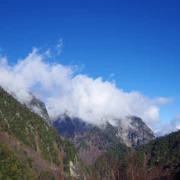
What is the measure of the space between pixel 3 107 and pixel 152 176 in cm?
15518

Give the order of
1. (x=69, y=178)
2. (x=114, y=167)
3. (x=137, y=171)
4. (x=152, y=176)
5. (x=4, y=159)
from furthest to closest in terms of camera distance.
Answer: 1. (x=69, y=178)
2. (x=4, y=159)
3. (x=152, y=176)
4. (x=114, y=167)
5. (x=137, y=171)

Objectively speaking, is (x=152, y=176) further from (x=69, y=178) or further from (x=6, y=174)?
(x=69, y=178)

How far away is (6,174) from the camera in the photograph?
109562 mm

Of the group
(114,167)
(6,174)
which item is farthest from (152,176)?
(6,174)

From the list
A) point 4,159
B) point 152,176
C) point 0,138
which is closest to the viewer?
point 152,176

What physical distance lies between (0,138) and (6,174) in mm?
50122

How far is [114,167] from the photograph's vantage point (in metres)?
55.0

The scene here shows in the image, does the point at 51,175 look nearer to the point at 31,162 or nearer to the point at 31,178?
the point at 31,162

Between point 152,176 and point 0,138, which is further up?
point 0,138

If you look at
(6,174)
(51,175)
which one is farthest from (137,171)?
(51,175)

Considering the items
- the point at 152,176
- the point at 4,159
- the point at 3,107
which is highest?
the point at 3,107

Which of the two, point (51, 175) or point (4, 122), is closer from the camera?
point (51, 175)

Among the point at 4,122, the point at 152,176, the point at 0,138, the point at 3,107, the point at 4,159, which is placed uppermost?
the point at 3,107

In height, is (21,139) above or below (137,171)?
above
